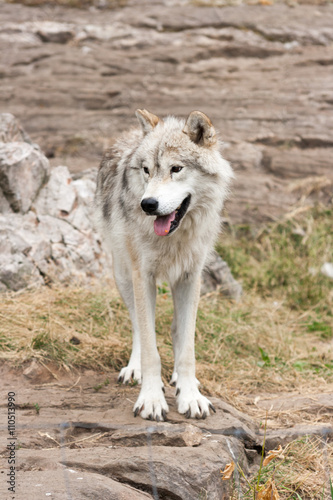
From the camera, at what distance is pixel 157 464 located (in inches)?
116

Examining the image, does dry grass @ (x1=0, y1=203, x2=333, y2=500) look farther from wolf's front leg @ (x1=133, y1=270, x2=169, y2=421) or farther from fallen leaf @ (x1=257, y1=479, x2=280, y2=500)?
wolf's front leg @ (x1=133, y1=270, x2=169, y2=421)

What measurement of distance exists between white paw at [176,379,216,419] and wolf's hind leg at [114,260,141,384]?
641 millimetres

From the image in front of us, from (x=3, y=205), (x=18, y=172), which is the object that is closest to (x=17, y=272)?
(x=3, y=205)

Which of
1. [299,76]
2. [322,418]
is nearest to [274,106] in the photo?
[299,76]

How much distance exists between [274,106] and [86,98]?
4014mm

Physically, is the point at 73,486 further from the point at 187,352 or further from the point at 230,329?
the point at 230,329

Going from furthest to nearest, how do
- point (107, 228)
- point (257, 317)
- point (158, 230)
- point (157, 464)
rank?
1. point (257, 317)
2. point (107, 228)
3. point (158, 230)
4. point (157, 464)

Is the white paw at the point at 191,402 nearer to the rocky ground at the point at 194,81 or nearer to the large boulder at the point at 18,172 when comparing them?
the large boulder at the point at 18,172

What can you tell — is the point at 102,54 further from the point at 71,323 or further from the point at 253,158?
the point at 71,323

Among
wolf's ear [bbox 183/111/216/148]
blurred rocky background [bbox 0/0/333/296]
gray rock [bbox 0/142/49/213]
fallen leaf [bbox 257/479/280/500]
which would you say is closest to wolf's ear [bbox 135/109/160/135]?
wolf's ear [bbox 183/111/216/148]

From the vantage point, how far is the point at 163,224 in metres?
3.60

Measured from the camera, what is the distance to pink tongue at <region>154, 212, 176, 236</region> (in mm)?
3571

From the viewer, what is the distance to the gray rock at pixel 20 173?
259 inches

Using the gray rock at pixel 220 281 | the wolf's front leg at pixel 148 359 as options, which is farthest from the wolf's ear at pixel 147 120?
the gray rock at pixel 220 281
